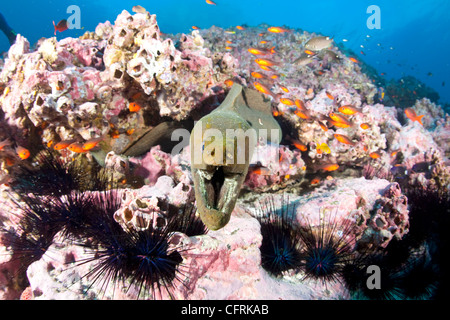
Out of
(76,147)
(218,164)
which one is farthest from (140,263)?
(76,147)

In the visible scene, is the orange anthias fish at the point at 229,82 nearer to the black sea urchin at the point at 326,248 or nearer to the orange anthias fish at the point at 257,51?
the orange anthias fish at the point at 257,51

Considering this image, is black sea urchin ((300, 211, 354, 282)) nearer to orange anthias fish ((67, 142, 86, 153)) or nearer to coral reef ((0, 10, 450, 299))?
coral reef ((0, 10, 450, 299))

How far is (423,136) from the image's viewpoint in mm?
6281

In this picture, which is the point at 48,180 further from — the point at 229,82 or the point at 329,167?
the point at 329,167

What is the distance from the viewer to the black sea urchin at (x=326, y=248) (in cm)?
271

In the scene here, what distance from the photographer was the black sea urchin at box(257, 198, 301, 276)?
273cm

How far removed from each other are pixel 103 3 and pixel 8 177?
123 m

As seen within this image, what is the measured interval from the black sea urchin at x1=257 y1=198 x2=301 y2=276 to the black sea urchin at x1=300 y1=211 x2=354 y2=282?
124 millimetres

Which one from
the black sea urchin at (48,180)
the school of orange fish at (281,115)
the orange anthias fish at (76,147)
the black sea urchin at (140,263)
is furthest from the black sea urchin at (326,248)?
the orange anthias fish at (76,147)

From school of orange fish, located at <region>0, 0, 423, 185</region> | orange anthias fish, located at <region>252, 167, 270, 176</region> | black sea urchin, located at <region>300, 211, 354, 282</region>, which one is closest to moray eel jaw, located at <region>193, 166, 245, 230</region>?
black sea urchin, located at <region>300, 211, 354, 282</region>

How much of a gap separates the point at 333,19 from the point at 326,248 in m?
131

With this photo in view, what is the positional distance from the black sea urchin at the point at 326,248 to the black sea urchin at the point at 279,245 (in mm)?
124
